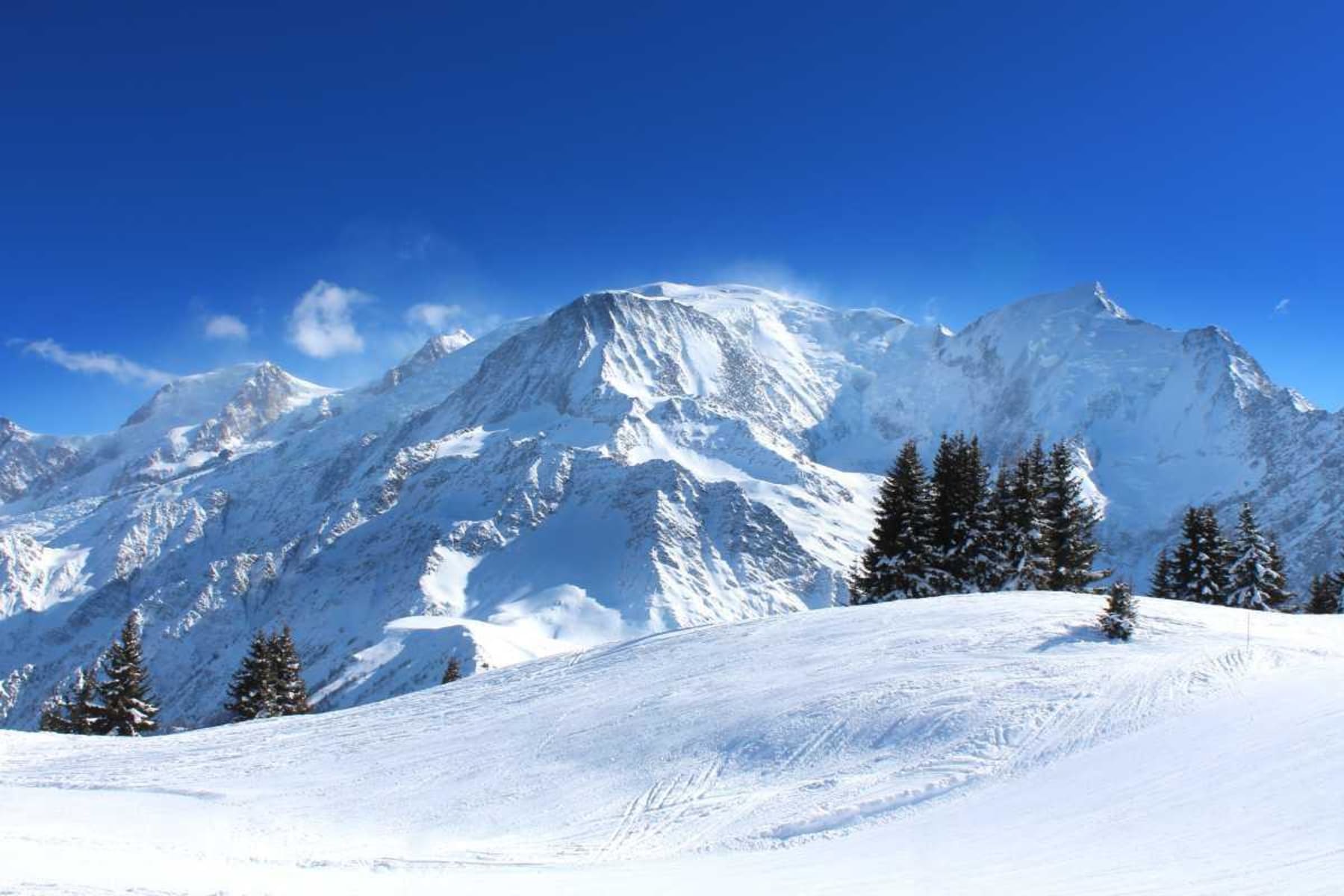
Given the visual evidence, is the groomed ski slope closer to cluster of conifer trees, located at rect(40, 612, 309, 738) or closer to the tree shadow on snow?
the tree shadow on snow

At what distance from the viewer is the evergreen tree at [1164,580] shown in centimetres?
3709

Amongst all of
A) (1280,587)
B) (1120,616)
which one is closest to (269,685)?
(1120,616)

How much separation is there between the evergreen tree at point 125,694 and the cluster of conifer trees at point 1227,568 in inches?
1715

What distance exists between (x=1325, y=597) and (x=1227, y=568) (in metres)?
13.4

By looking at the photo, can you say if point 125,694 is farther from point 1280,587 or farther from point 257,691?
point 1280,587

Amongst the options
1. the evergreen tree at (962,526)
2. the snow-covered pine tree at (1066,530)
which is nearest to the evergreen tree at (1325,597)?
the snow-covered pine tree at (1066,530)

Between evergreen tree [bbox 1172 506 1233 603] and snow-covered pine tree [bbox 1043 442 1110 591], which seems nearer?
snow-covered pine tree [bbox 1043 442 1110 591]

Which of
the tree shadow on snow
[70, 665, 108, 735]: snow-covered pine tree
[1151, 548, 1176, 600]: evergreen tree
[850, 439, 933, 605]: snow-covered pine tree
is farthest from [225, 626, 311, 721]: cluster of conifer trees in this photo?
[1151, 548, 1176, 600]: evergreen tree

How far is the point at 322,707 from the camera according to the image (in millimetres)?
135750

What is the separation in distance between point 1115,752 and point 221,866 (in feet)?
40.4

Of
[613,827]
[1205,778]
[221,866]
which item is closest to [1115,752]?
[1205,778]

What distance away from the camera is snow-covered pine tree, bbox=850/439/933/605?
103 feet

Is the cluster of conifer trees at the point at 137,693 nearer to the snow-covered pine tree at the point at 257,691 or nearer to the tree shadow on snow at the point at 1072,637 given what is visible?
the snow-covered pine tree at the point at 257,691

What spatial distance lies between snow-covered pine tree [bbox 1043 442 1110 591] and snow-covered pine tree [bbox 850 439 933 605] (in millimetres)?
4818
